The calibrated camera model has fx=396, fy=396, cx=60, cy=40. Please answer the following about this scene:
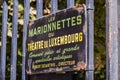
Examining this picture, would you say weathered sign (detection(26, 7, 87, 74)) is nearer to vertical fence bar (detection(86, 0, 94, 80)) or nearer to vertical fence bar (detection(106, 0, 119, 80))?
vertical fence bar (detection(86, 0, 94, 80))

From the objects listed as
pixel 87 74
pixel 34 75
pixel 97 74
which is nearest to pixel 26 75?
pixel 34 75

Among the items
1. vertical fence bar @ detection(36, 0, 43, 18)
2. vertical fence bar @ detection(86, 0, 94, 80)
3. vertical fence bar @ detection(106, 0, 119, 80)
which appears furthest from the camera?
vertical fence bar @ detection(36, 0, 43, 18)

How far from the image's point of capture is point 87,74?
2389 mm

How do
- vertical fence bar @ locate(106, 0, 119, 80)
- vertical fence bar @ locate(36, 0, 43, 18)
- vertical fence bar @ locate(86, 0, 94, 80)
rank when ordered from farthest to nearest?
vertical fence bar @ locate(36, 0, 43, 18) < vertical fence bar @ locate(86, 0, 94, 80) < vertical fence bar @ locate(106, 0, 119, 80)

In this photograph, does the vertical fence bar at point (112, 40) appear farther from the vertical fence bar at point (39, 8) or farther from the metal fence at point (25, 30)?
the vertical fence bar at point (39, 8)

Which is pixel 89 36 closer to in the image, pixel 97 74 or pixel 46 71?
pixel 46 71

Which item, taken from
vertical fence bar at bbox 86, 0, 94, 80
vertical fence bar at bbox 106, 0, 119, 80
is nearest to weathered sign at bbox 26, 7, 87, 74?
vertical fence bar at bbox 86, 0, 94, 80

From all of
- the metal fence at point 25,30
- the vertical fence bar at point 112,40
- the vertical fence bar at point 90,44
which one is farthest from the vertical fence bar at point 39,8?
the vertical fence bar at point 112,40

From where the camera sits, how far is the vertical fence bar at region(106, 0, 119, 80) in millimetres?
2244

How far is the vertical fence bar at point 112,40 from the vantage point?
7.36 ft

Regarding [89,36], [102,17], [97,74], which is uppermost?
[102,17]

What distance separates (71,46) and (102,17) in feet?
7.45

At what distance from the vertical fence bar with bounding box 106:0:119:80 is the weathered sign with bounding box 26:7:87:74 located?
18 centimetres

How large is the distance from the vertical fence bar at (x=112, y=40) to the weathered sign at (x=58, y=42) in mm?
179
